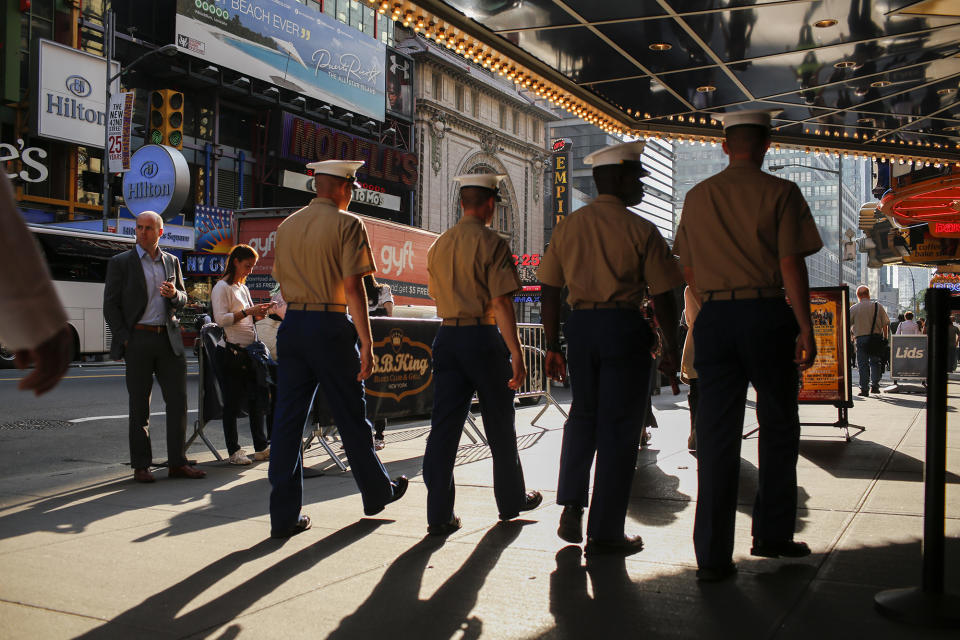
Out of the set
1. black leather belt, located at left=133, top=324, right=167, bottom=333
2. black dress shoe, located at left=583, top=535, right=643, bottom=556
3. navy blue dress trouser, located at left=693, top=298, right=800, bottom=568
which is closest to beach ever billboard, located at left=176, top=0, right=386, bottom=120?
black leather belt, located at left=133, top=324, right=167, bottom=333

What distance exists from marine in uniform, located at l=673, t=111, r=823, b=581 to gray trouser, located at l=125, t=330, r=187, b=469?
4310 mm

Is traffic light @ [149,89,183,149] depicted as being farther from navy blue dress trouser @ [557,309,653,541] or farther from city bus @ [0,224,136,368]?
navy blue dress trouser @ [557,309,653,541]

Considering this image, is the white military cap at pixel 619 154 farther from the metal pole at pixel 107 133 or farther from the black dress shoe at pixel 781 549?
the metal pole at pixel 107 133

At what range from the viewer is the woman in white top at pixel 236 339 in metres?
7.23

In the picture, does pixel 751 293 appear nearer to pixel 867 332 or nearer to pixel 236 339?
pixel 236 339

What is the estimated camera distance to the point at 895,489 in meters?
5.72

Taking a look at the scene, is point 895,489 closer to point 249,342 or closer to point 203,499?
point 203,499

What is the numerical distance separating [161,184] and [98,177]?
491 centimetres

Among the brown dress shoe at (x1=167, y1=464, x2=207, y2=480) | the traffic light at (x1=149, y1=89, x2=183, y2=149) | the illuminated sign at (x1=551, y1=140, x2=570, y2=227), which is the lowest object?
the brown dress shoe at (x1=167, y1=464, x2=207, y2=480)

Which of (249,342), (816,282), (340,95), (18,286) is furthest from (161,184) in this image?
(816,282)

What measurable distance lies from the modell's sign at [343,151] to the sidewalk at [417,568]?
3502cm

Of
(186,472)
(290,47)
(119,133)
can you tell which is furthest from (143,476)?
(290,47)

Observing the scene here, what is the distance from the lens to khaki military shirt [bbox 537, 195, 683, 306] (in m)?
4.29

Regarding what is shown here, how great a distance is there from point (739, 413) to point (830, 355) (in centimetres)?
588
